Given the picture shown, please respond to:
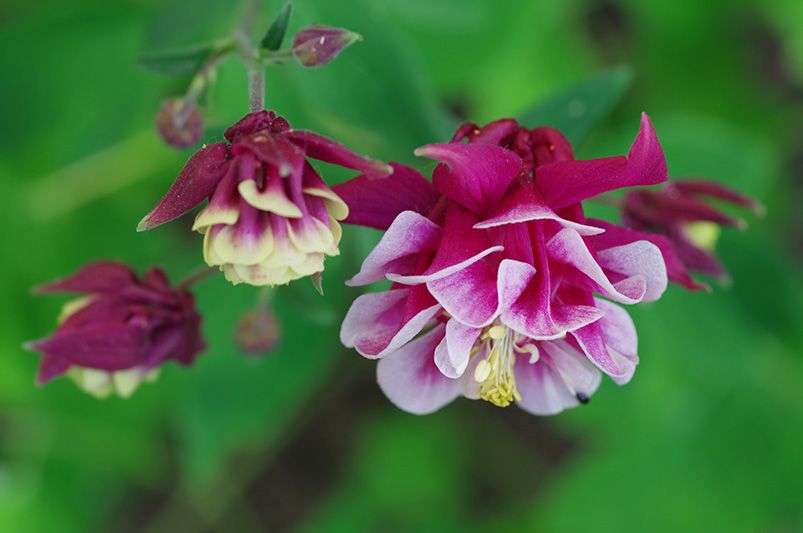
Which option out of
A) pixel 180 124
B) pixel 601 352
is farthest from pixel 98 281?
pixel 601 352

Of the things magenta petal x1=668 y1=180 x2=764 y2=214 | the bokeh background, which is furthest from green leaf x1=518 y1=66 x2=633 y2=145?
magenta petal x1=668 y1=180 x2=764 y2=214

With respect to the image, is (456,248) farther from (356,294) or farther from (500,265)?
(356,294)

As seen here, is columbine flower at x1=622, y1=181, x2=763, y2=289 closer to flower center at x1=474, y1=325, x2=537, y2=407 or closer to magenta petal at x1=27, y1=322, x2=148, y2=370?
flower center at x1=474, y1=325, x2=537, y2=407

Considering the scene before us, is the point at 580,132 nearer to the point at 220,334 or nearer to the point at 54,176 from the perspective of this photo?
the point at 220,334

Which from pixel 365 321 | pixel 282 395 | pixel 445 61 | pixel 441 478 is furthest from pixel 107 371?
pixel 441 478

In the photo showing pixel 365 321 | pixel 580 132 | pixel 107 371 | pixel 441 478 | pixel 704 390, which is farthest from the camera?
pixel 441 478
